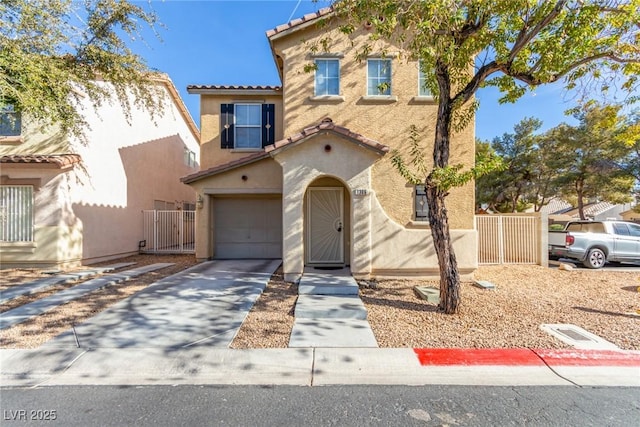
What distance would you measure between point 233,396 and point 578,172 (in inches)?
870

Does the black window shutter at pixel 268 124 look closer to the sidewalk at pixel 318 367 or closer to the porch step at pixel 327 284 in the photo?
the porch step at pixel 327 284

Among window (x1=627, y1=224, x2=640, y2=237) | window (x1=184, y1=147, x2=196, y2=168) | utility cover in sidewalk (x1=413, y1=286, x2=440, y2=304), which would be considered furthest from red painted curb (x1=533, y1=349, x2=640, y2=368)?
window (x1=184, y1=147, x2=196, y2=168)

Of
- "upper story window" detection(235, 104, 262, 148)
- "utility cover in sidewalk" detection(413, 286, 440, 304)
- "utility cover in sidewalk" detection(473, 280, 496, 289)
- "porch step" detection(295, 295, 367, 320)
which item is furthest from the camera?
"upper story window" detection(235, 104, 262, 148)

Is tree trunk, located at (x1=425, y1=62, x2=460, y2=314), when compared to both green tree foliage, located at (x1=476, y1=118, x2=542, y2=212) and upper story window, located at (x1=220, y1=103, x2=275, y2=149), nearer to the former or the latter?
upper story window, located at (x1=220, y1=103, x2=275, y2=149)

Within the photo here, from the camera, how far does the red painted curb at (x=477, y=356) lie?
416 centimetres

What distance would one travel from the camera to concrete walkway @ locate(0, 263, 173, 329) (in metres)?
5.60

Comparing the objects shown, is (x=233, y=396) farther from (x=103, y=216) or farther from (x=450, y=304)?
(x=103, y=216)

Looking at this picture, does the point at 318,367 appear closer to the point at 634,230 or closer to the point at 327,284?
the point at 327,284

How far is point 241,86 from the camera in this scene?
1177 centimetres

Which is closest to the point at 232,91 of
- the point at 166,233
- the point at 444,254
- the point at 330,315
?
the point at 166,233

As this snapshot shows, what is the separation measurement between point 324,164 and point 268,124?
4775mm

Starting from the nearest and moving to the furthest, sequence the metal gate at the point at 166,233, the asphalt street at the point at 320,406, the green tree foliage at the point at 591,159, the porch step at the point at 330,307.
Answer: the asphalt street at the point at 320,406 → the porch step at the point at 330,307 → the metal gate at the point at 166,233 → the green tree foliage at the point at 591,159

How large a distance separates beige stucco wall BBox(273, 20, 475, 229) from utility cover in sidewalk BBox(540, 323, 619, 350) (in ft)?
13.4

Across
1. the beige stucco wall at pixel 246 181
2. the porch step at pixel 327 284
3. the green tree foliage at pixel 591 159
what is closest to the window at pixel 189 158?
the beige stucco wall at pixel 246 181
